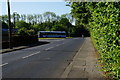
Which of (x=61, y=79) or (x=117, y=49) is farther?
(x=61, y=79)

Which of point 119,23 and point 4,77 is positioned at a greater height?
point 119,23

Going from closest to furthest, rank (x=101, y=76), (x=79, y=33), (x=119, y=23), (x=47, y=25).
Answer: (x=119, y=23)
(x=101, y=76)
(x=79, y=33)
(x=47, y=25)

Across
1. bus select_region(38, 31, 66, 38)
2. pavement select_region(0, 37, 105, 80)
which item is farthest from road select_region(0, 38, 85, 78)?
bus select_region(38, 31, 66, 38)

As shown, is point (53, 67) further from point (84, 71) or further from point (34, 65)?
point (84, 71)

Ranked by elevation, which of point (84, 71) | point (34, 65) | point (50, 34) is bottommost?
point (34, 65)

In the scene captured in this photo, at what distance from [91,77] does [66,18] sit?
136975mm

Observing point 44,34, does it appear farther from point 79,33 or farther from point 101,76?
point 101,76

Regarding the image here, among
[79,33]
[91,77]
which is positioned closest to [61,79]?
[91,77]

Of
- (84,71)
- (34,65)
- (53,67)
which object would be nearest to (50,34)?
(34,65)

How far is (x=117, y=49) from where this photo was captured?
15.2ft

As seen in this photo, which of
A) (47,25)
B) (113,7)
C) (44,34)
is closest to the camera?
(113,7)

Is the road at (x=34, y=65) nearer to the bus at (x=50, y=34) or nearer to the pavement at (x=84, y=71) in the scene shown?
the pavement at (x=84, y=71)

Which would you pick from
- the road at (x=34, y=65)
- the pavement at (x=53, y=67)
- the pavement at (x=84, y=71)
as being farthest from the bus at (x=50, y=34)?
the pavement at (x=84, y=71)

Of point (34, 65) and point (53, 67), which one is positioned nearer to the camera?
point (53, 67)
